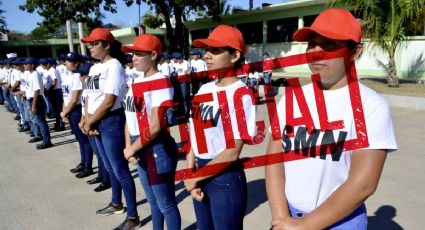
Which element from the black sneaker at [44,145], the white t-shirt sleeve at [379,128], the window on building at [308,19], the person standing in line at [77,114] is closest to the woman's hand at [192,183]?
the white t-shirt sleeve at [379,128]

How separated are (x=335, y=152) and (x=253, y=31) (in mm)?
23432

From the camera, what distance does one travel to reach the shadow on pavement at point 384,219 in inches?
133

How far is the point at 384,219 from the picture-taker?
3.52m

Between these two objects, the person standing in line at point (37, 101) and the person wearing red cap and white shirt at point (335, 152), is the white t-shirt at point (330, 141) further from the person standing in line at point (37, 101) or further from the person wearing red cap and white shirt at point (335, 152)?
the person standing in line at point (37, 101)

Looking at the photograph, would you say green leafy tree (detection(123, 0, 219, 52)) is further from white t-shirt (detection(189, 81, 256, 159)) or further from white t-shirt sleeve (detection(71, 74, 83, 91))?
white t-shirt (detection(189, 81, 256, 159))

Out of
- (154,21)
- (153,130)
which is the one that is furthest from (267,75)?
(154,21)

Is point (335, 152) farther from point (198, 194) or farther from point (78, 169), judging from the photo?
point (78, 169)

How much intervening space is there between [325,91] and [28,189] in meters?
4.68

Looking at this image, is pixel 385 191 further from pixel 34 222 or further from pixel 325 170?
pixel 34 222

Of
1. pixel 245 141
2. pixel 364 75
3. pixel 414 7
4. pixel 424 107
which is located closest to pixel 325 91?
pixel 245 141

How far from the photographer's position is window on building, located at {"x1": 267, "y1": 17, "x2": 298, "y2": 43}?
830 inches

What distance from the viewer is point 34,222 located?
150 inches

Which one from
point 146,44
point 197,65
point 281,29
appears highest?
point 281,29

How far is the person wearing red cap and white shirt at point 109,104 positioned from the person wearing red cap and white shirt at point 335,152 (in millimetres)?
2075
